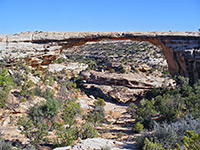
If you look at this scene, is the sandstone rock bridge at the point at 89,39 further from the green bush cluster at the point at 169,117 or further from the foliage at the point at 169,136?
the foliage at the point at 169,136

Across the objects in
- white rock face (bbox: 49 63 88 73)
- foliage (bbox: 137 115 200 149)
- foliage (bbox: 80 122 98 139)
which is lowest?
foliage (bbox: 80 122 98 139)

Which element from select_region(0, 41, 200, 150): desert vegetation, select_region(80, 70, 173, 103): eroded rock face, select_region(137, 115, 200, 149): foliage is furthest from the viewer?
select_region(80, 70, 173, 103): eroded rock face

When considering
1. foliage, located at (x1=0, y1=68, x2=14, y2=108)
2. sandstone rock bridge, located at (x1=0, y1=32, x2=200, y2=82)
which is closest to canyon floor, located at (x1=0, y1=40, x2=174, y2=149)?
foliage, located at (x1=0, y1=68, x2=14, y2=108)

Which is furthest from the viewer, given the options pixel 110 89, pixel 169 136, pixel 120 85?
pixel 120 85

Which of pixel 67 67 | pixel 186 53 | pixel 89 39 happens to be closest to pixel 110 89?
pixel 89 39

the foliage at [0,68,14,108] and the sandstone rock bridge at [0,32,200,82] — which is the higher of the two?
the sandstone rock bridge at [0,32,200,82]

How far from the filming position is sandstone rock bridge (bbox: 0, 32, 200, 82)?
49.2 ft

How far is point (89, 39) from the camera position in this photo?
16.2 m

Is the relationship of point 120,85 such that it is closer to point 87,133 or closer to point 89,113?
point 89,113

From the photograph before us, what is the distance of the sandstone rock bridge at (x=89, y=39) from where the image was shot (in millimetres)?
15000

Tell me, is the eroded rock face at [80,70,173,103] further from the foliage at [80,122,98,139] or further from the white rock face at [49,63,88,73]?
the foliage at [80,122,98,139]

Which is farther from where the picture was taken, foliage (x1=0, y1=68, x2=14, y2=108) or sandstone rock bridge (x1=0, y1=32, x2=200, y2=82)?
sandstone rock bridge (x1=0, y1=32, x2=200, y2=82)

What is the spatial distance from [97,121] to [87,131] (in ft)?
9.04

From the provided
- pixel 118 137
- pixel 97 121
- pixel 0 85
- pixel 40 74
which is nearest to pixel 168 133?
pixel 118 137
